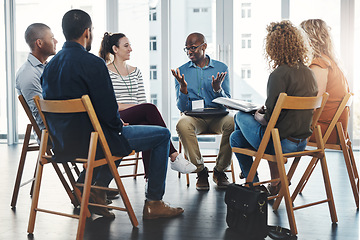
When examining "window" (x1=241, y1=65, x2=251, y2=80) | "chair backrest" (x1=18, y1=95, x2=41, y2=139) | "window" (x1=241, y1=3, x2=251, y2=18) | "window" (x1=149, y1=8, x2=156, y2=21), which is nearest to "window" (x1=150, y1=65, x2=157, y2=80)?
"window" (x1=149, y1=8, x2=156, y2=21)

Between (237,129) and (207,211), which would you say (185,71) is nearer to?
(237,129)

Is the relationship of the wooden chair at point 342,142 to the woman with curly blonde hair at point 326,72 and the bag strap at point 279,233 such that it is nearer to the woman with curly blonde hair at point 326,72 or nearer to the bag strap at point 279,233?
the woman with curly blonde hair at point 326,72

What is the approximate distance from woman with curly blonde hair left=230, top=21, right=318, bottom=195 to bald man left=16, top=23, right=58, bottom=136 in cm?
158

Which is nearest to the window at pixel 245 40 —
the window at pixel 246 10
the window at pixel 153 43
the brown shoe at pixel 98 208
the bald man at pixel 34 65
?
the window at pixel 246 10

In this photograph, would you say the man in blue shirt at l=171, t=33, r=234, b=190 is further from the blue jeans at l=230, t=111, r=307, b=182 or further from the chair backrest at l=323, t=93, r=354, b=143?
the chair backrest at l=323, t=93, r=354, b=143

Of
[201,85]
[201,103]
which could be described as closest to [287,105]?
[201,103]

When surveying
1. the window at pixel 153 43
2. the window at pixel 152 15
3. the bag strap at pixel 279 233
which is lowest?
the bag strap at pixel 279 233

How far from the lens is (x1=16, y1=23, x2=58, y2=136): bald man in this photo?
305 cm

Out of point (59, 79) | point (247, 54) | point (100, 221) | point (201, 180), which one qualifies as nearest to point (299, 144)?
point (201, 180)

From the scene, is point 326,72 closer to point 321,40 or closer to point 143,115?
point 321,40

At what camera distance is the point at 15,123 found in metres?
6.66

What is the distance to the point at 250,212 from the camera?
2375 mm

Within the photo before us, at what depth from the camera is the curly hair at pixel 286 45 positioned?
8.80 feet

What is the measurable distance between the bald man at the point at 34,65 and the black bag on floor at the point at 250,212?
1506 millimetres
